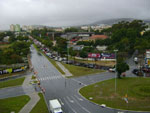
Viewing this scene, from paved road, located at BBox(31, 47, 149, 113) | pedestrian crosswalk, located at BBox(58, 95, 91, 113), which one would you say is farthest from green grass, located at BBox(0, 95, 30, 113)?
pedestrian crosswalk, located at BBox(58, 95, 91, 113)

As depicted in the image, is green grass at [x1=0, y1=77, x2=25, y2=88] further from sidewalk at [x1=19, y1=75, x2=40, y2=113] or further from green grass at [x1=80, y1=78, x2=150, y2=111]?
green grass at [x1=80, y1=78, x2=150, y2=111]

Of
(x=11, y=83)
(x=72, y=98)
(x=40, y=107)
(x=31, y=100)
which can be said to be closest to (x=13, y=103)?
(x=31, y=100)

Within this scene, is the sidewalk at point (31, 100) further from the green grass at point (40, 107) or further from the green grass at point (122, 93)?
the green grass at point (122, 93)

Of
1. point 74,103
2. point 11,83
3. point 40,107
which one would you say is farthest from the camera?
point 11,83

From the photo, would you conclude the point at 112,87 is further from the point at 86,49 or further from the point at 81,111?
the point at 86,49

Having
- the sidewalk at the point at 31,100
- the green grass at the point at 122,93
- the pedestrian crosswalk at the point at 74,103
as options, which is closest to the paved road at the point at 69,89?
the pedestrian crosswalk at the point at 74,103

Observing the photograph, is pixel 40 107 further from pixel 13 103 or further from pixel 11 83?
pixel 11 83
